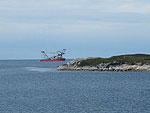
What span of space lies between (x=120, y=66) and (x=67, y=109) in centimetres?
9520

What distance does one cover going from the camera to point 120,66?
148750 millimetres

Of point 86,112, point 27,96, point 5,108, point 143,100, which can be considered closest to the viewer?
point 86,112

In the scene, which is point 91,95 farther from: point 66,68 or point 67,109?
point 66,68

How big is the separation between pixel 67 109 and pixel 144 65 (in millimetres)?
93929

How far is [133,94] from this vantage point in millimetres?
73688

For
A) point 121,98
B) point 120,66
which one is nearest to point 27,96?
point 121,98

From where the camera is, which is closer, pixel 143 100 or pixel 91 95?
pixel 143 100

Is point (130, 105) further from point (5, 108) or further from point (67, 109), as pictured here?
point (5, 108)

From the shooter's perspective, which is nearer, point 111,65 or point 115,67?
point 115,67

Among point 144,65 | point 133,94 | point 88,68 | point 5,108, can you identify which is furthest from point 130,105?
point 88,68

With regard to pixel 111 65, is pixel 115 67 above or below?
below

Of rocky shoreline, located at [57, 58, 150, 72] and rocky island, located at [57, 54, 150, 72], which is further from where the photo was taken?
rocky island, located at [57, 54, 150, 72]

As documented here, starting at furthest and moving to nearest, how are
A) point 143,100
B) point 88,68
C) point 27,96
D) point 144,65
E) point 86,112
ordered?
point 88,68
point 144,65
point 27,96
point 143,100
point 86,112

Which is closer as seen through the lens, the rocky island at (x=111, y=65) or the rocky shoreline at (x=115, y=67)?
the rocky shoreline at (x=115, y=67)
